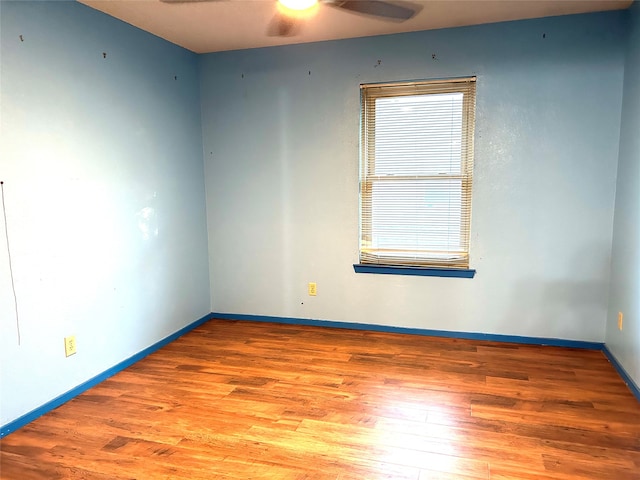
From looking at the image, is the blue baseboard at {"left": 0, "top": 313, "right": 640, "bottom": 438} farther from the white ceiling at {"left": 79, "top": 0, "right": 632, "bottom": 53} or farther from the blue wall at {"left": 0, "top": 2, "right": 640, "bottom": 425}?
the white ceiling at {"left": 79, "top": 0, "right": 632, "bottom": 53}

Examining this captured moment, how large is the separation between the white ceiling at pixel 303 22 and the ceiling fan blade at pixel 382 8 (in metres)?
0.06

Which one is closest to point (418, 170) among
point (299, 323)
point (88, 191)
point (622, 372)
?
point (299, 323)

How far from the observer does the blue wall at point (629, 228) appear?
2.68 metres

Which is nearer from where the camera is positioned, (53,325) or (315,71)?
(53,325)

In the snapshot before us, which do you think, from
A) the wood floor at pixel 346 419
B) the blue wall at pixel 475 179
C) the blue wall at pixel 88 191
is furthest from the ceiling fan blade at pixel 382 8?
the wood floor at pixel 346 419

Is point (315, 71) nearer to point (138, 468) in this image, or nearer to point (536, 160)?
point (536, 160)

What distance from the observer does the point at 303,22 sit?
123 inches

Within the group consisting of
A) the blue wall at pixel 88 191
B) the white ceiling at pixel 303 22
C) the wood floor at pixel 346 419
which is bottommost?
the wood floor at pixel 346 419

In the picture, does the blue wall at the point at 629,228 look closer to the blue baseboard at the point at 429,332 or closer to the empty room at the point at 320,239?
the empty room at the point at 320,239

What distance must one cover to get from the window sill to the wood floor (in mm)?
569

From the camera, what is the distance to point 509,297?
3.44 metres

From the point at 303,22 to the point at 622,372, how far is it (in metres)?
3.19

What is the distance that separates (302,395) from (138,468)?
98cm

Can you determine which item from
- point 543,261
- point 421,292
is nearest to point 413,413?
point 421,292
